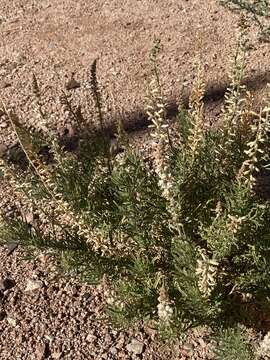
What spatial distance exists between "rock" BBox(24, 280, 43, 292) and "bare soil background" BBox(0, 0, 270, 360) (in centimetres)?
2

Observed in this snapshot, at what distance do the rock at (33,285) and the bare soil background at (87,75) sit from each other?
2cm

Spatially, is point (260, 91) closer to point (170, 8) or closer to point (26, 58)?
point (170, 8)

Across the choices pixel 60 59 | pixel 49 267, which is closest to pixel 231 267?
pixel 49 267

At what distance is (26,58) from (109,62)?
920 millimetres

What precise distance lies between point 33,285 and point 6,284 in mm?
190

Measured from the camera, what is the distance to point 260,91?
5.16 meters

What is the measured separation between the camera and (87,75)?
5.70m

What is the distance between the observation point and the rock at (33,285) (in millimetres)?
3783

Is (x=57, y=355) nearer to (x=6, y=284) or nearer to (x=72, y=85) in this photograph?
(x=6, y=284)

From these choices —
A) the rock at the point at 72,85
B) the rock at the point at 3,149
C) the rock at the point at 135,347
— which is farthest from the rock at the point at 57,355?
the rock at the point at 72,85

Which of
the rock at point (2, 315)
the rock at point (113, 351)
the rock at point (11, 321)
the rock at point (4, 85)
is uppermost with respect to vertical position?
the rock at point (4, 85)

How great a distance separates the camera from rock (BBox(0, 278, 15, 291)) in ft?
12.5

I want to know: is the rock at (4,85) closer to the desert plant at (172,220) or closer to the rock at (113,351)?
the desert plant at (172,220)

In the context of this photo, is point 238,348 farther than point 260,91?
No
